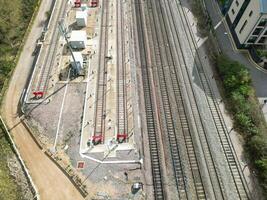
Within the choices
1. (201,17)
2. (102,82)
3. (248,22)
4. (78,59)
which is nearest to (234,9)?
(248,22)

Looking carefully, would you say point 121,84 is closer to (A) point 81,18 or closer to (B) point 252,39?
(A) point 81,18

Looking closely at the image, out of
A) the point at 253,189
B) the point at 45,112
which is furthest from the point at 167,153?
the point at 45,112

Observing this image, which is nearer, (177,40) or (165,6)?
(177,40)

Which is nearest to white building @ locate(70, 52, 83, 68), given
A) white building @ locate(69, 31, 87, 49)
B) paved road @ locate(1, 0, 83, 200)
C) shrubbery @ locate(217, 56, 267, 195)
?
white building @ locate(69, 31, 87, 49)

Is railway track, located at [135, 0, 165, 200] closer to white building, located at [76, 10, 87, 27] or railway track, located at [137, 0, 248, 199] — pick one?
railway track, located at [137, 0, 248, 199]

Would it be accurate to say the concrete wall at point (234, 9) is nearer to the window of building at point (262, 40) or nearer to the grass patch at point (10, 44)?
the window of building at point (262, 40)

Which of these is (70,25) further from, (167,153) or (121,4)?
(167,153)
